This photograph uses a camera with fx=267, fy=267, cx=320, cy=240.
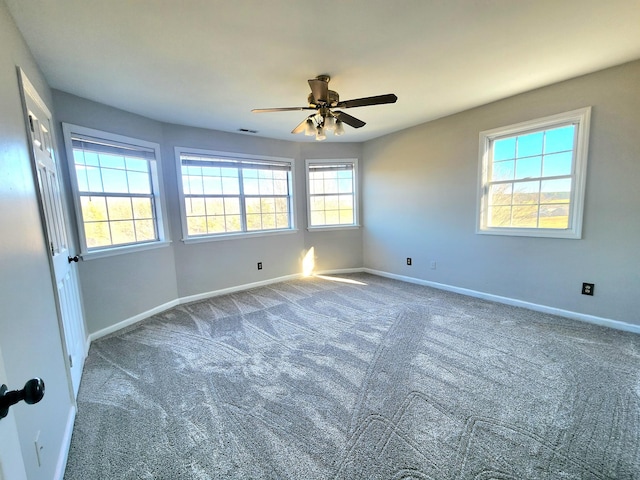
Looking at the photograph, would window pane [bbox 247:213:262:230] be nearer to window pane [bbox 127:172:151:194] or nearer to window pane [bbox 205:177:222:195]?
window pane [bbox 205:177:222:195]

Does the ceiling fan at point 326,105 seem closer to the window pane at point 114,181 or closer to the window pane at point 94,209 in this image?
the window pane at point 114,181

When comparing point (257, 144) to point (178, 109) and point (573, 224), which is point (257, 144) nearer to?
point (178, 109)

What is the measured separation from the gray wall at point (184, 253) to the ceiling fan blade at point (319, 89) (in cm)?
228

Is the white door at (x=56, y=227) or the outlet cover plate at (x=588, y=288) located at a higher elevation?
the white door at (x=56, y=227)

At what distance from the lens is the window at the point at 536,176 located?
2801 millimetres

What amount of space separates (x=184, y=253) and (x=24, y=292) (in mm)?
2628

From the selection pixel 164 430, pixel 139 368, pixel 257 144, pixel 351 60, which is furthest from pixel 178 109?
pixel 164 430

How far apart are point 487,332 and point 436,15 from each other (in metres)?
2.74

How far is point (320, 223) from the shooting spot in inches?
201

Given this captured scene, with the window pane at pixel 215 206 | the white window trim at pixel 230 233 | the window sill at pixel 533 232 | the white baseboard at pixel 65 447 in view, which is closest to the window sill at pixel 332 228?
the white window trim at pixel 230 233

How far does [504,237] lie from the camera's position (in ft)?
11.1

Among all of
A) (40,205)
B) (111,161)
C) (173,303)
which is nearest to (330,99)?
(40,205)

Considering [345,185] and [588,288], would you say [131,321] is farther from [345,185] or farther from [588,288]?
[588,288]

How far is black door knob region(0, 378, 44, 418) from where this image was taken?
1.87 ft
